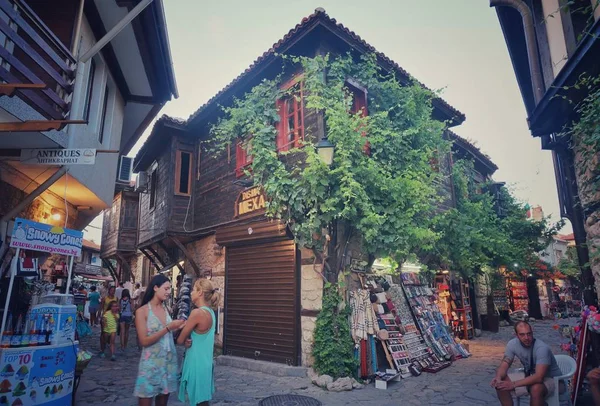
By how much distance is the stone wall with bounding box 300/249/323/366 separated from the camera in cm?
782

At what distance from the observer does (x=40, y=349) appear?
15.0 ft

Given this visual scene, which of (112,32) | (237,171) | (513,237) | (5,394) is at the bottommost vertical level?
(5,394)

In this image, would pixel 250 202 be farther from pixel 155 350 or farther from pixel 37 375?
pixel 155 350

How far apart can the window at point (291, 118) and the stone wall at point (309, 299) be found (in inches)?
109

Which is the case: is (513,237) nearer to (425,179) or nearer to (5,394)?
(425,179)

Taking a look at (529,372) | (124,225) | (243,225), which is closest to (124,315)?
(243,225)

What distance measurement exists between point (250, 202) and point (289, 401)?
4.96 meters

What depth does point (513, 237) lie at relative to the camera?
1642 centimetres

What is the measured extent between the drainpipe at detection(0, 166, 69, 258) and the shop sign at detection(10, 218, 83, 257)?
54 cm

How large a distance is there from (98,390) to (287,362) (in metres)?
3.69

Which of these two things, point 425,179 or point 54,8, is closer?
point 54,8

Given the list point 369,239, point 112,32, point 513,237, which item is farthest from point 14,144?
point 513,237

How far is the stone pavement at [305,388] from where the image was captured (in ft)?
19.8

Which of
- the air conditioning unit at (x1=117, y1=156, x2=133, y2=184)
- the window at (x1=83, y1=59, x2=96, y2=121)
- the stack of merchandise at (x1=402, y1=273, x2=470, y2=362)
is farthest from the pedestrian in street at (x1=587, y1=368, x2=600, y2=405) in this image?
the air conditioning unit at (x1=117, y1=156, x2=133, y2=184)
